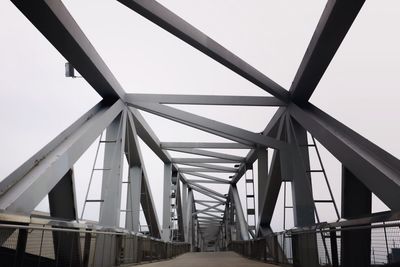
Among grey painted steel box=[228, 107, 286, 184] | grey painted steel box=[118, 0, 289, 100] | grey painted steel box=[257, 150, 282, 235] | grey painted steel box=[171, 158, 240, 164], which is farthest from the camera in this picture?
grey painted steel box=[171, 158, 240, 164]

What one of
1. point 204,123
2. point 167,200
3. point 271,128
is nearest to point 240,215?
point 167,200

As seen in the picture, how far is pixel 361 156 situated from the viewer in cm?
762

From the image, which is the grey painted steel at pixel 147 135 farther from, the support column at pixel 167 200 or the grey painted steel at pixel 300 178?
the grey painted steel at pixel 300 178

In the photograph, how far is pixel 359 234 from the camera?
5961mm

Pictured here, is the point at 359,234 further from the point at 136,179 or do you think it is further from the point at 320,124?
the point at 136,179

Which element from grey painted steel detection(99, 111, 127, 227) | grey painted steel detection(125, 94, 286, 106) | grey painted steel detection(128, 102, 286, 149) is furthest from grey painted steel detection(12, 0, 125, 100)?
grey painted steel detection(128, 102, 286, 149)

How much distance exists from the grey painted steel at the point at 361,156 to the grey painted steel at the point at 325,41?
1.10 meters

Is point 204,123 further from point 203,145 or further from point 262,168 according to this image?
point 262,168

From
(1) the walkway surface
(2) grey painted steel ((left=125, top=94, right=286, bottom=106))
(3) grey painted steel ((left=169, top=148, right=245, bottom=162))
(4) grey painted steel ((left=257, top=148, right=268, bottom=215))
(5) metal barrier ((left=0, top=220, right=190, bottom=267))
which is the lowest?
(1) the walkway surface

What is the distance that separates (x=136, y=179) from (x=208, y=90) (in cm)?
571

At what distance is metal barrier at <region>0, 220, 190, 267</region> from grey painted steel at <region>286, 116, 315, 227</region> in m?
5.66

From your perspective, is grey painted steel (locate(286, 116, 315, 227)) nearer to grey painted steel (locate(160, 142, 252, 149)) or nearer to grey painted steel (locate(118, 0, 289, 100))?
grey painted steel (locate(118, 0, 289, 100))

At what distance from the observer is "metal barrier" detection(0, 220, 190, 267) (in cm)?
531

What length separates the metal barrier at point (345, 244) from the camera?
477 cm
